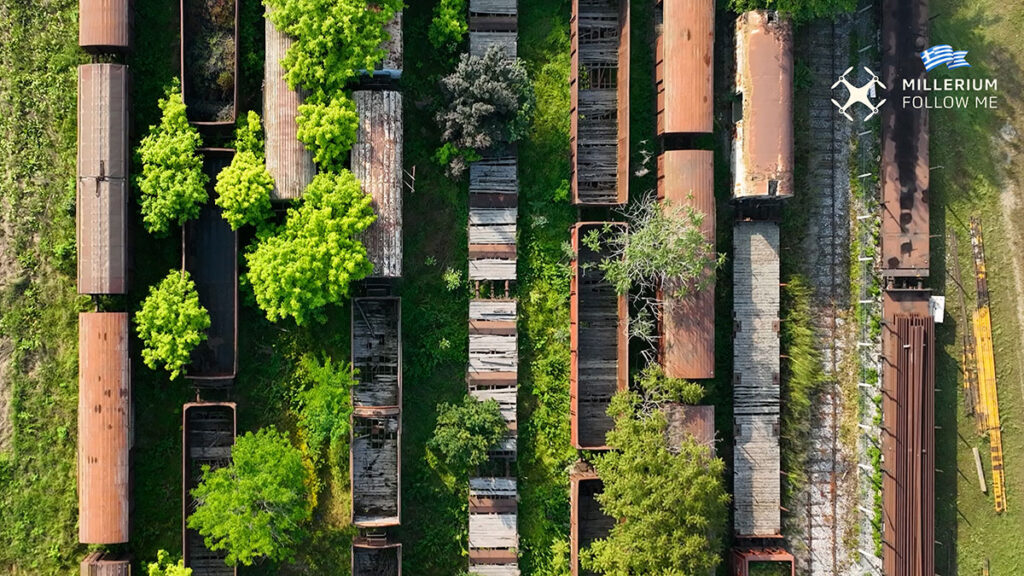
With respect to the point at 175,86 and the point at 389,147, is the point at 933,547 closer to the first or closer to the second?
the point at 389,147

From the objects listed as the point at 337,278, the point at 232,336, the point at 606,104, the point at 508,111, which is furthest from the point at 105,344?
the point at 606,104

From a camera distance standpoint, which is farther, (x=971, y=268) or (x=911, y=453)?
(x=971, y=268)

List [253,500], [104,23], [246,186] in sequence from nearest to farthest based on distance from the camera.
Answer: [253,500], [246,186], [104,23]

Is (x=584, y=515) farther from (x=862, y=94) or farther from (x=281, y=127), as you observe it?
(x=862, y=94)

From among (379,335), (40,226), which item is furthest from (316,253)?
(40,226)

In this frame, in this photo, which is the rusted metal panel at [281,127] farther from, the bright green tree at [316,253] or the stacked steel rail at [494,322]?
the stacked steel rail at [494,322]

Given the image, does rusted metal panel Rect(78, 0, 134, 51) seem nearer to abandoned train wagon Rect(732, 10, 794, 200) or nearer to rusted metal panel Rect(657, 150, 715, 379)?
rusted metal panel Rect(657, 150, 715, 379)

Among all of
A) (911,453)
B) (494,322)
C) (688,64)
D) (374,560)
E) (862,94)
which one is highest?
(688,64)
